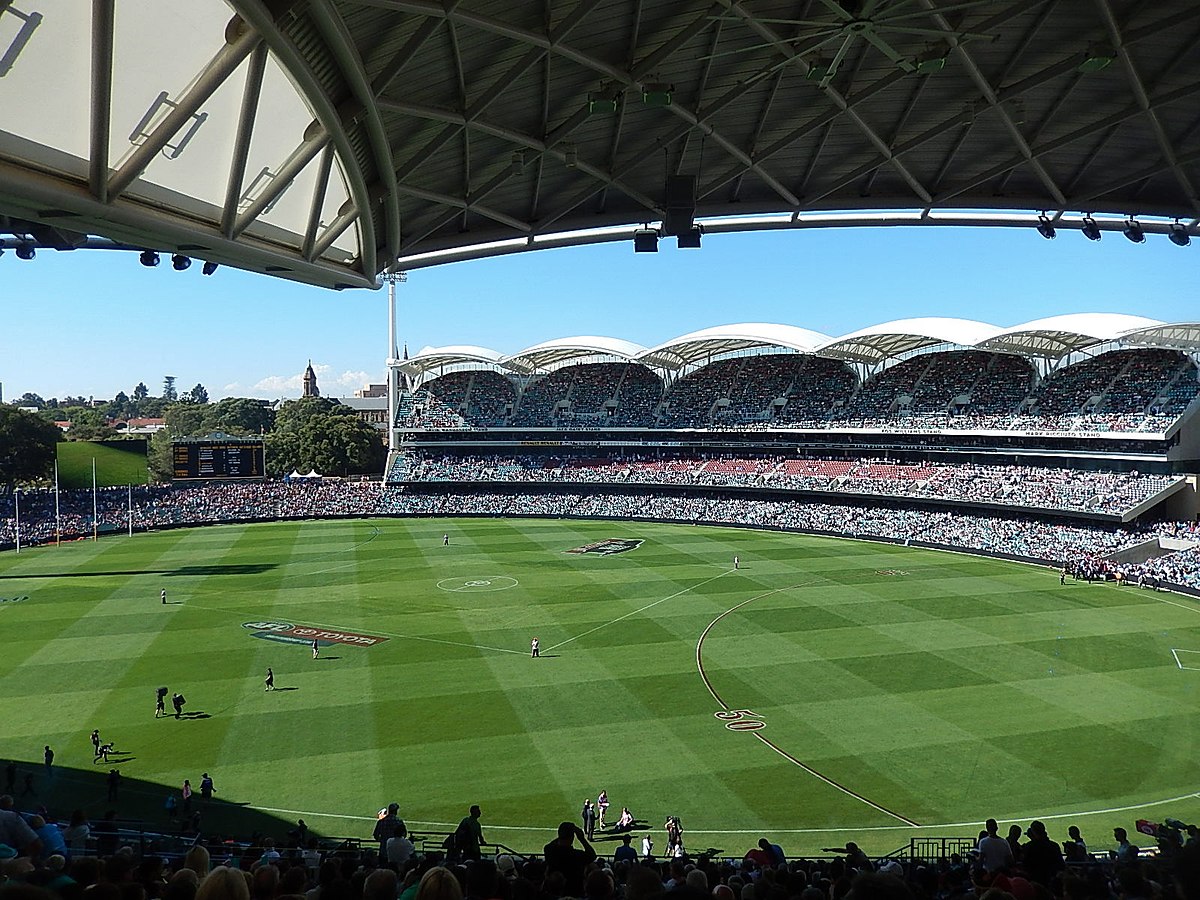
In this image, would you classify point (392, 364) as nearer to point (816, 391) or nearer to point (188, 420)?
point (816, 391)

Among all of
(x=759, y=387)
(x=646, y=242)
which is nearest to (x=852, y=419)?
(x=759, y=387)

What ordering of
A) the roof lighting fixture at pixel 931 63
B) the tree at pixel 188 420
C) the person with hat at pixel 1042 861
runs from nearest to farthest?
the person with hat at pixel 1042 861
the roof lighting fixture at pixel 931 63
the tree at pixel 188 420

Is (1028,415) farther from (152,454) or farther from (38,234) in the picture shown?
(152,454)

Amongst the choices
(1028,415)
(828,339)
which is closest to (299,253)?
(1028,415)

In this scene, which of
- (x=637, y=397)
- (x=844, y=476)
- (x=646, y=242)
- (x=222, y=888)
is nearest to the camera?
(x=222, y=888)

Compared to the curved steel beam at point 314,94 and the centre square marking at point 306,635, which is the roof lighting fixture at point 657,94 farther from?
the centre square marking at point 306,635

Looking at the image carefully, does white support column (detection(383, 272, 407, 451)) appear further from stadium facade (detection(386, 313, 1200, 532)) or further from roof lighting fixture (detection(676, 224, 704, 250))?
roof lighting fixture (detection(676, 224, 704, 250))

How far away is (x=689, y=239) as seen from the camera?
16.1 m

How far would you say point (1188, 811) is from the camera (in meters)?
18.6

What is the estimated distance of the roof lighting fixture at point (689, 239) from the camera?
16000mm

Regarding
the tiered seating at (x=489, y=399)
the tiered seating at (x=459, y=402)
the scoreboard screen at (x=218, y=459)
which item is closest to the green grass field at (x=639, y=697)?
the scoreboard screen at (x=218, y=459)

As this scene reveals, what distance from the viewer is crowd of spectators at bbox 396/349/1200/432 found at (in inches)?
2431

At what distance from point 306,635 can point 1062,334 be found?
186 ft

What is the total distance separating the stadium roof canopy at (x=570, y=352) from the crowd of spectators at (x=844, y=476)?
1052 cm
